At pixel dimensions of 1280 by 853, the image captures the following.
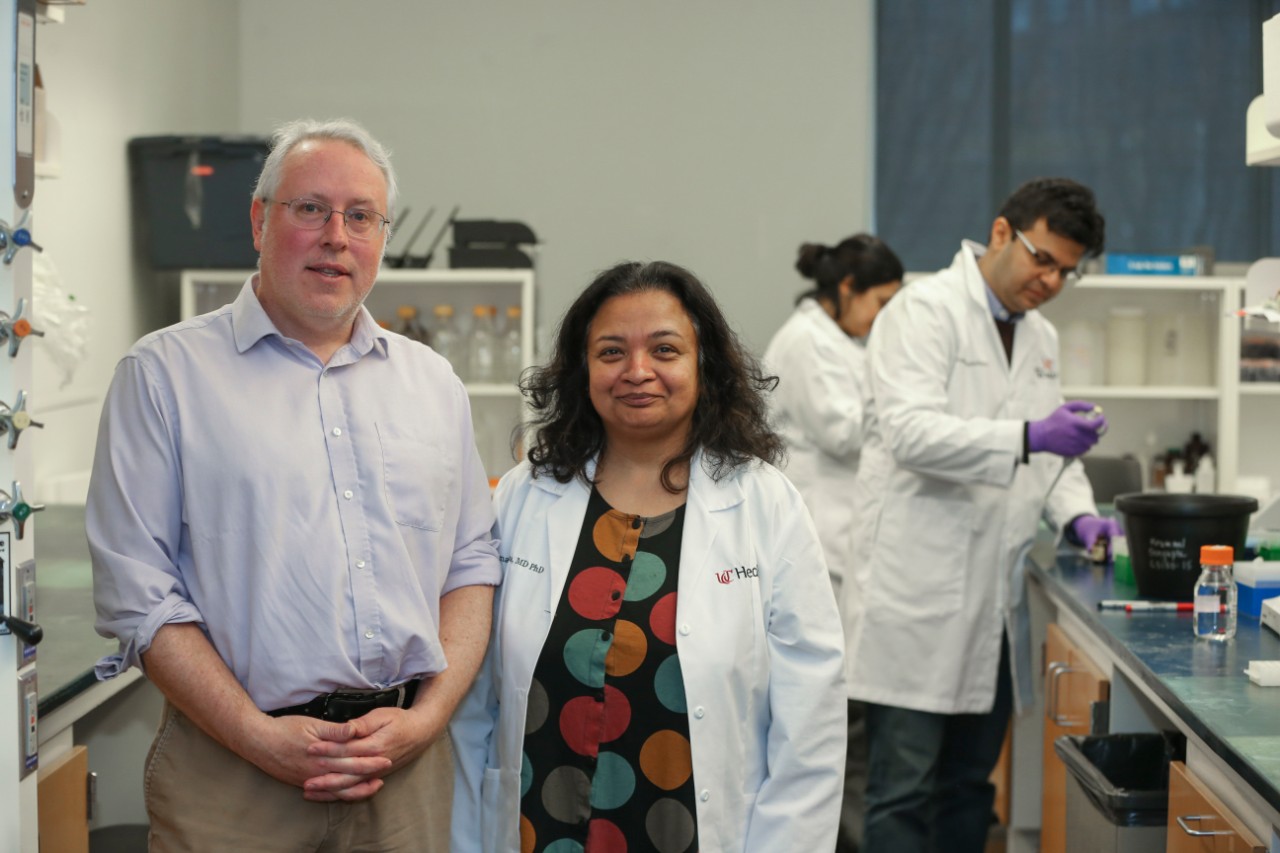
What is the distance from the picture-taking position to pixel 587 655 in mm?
1611

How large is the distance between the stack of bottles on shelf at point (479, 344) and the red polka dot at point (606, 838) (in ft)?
8.74

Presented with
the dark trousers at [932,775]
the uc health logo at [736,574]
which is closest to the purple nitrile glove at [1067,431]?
the dark trousers at [932,775]

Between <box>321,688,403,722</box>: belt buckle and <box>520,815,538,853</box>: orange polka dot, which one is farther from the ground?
<box>321,688,403,722</box>: belt buckle

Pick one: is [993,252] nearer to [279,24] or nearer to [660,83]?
[660,83]

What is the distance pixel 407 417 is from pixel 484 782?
472 mm

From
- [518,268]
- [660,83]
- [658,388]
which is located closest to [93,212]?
[518,268]

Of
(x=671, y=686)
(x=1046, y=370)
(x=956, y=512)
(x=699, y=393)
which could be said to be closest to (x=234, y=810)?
(x=671, y=686)

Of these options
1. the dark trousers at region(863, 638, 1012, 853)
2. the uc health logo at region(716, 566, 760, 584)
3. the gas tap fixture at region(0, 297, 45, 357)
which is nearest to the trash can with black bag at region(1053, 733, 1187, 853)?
the dark trousers at region(863, 638, 1012, 853)

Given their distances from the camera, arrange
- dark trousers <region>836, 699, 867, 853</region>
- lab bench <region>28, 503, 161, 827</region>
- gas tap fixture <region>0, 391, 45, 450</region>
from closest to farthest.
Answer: gas tap fixture <region>0, 391, 45, 450</region>, lab bench <region>28, 503, 161, 827</region>, dark trousers <region>836, 699, 867, 853</region>

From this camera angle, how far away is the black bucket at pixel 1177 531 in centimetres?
236

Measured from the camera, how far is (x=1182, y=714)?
5.81ft

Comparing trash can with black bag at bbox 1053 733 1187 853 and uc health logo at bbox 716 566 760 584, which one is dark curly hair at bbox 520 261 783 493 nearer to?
uc health logo at bbox 716 566 760 584

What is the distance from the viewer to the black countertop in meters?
1.55

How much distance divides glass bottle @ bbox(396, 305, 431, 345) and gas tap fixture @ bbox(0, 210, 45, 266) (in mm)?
2642
